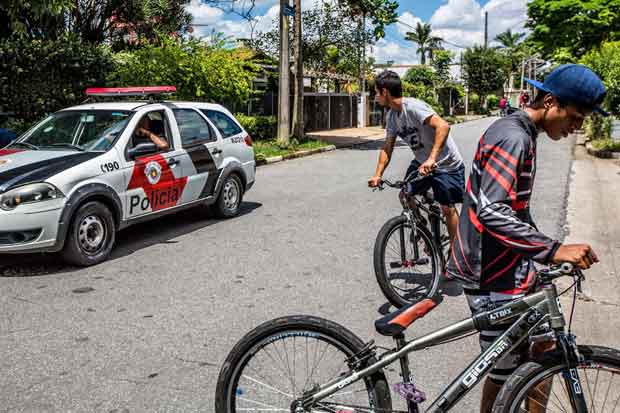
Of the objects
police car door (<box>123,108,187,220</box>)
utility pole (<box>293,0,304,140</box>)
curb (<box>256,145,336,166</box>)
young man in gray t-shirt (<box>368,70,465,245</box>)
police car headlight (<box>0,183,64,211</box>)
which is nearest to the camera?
young man in gray t-shirt (<box>368,70,465,245</box>)

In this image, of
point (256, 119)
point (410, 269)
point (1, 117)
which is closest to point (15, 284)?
point (410, 269)

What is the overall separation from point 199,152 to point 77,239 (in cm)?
240

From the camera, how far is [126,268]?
6.61 metres

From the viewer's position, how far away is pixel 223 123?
30.3ft

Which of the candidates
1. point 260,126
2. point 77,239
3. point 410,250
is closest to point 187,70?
point 260,126

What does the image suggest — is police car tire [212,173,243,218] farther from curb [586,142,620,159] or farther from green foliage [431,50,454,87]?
green foliage [431,50,454,87]

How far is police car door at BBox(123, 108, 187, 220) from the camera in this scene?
23.9 feet

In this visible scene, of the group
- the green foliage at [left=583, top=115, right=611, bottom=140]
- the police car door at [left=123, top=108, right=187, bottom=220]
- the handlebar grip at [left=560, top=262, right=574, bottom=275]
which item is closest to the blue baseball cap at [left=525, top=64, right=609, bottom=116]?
the handlebar grip at [left=560, top=262, right=574, bottom=275]

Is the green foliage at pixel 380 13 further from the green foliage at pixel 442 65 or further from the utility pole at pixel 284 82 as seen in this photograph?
the green foliage at pixel 442 65

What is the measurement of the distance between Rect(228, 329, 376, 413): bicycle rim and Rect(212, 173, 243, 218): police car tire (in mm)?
6182

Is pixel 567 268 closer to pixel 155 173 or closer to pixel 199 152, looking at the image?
pixel 155 173

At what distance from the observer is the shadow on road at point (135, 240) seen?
6551 mm

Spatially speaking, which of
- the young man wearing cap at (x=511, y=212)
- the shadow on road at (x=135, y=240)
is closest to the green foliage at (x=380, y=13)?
the shadow on road at (x=135, y=240)

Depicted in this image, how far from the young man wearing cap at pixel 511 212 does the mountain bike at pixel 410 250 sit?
244 cm
